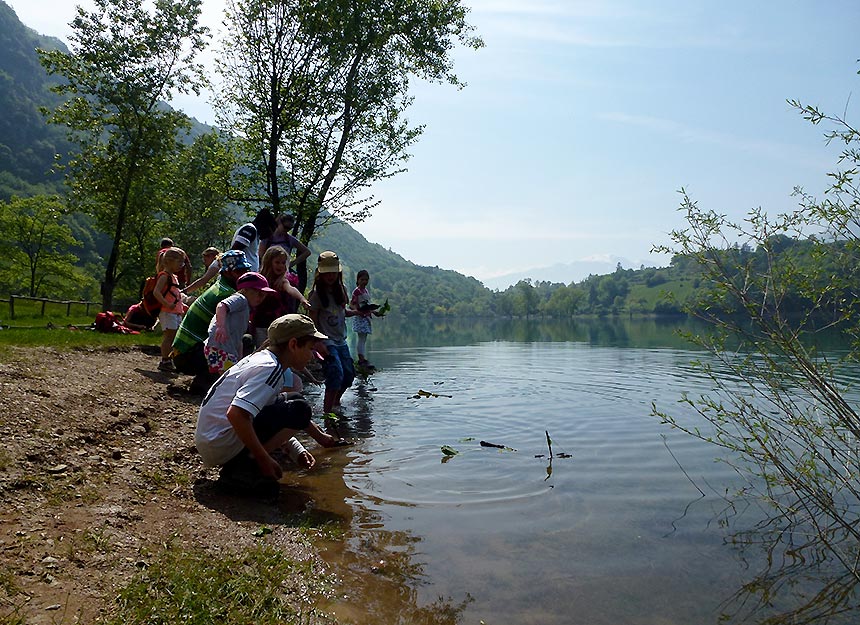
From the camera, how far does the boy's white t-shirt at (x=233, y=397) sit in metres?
4.93

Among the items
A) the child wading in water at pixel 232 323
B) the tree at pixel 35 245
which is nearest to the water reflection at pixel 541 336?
the child wading in water at pixel 232 323

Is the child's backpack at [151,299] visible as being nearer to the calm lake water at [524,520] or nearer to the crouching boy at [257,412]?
the calm lake water at [524,520]

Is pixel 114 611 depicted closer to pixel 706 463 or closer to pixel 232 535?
pixel 232 535

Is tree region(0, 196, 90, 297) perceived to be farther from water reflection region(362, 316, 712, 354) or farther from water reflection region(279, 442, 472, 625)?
water reflection region(279, 442, 472, 625)

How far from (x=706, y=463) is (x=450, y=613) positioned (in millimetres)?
5447

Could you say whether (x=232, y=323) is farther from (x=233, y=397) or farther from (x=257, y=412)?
(x=257, y=412)

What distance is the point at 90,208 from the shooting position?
28.1 meters

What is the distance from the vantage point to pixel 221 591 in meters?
3.42

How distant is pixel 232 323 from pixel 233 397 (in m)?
2.47

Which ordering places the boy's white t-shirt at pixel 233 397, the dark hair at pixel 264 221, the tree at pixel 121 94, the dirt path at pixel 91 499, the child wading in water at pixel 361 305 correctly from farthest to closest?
the tree at pixel 121 94 < the child wading in water at pixel 361 305 < the dark hair at pixel 264 221 < the boy's white t-shirt at pixel 233 397 < the dirt path at pixel 91 499

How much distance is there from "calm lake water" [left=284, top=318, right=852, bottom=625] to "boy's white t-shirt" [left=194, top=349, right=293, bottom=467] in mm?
862

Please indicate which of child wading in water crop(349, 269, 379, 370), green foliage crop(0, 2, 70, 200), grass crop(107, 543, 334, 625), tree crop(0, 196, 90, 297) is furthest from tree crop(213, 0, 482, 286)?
green foliage crop(0, 2, 70, 200)

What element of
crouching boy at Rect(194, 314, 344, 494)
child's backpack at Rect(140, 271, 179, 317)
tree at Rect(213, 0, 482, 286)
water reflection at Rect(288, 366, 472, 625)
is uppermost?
tree at Rect(213, 0, 482, 286)

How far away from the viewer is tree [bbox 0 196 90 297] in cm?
Result: 5312
